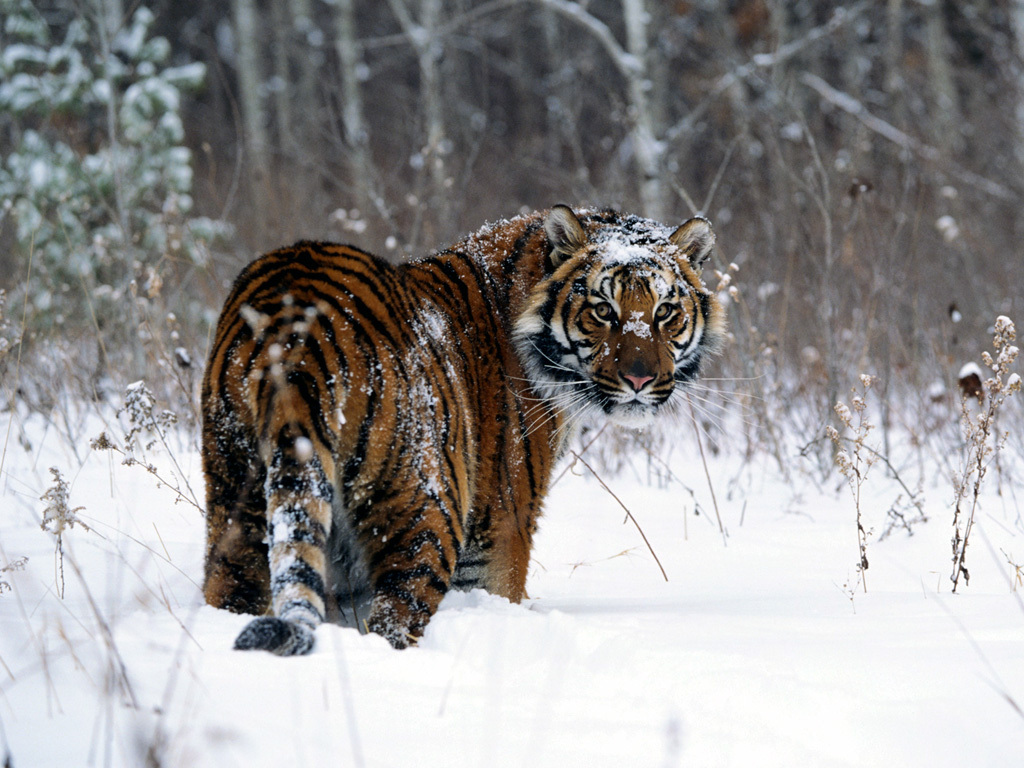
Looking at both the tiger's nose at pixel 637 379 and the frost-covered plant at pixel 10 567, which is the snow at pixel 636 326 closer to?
the tiger's nose at pixel 637 379

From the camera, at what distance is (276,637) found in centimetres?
184

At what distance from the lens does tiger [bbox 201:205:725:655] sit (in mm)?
2285

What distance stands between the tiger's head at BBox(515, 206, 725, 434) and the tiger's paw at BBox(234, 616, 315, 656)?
1.44 metres

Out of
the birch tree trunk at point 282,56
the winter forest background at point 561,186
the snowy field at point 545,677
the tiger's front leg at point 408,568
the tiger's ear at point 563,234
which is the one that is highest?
the birch tree trunk at point 282,56

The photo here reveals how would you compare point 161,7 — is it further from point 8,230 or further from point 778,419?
point 778,419

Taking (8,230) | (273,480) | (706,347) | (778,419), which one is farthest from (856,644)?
(8,230)

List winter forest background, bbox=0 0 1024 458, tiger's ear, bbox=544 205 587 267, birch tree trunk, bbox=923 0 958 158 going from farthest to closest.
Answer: birch tree trunk, bbox=923 0 958 158 → winter forest background, bbox=0 0 1024 458 → tiger's ear, bbox=544 205 587 267

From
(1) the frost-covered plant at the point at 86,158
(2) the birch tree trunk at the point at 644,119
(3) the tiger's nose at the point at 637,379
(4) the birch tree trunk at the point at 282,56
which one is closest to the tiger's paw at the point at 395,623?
(3) the tiger's nose at the point at 637,379

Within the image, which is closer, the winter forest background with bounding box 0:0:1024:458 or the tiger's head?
the tiger's head

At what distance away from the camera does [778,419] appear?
5555 millimetres

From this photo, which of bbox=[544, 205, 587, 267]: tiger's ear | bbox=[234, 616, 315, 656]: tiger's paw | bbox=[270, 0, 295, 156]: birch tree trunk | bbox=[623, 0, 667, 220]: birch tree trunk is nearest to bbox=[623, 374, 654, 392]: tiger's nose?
bbox=[544, 205, 587, 267]: tiger's ear

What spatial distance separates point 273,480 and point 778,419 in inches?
157

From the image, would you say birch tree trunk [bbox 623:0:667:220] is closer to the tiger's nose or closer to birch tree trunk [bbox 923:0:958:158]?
the tiger's nose

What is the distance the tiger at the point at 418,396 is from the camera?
7.50 feet
